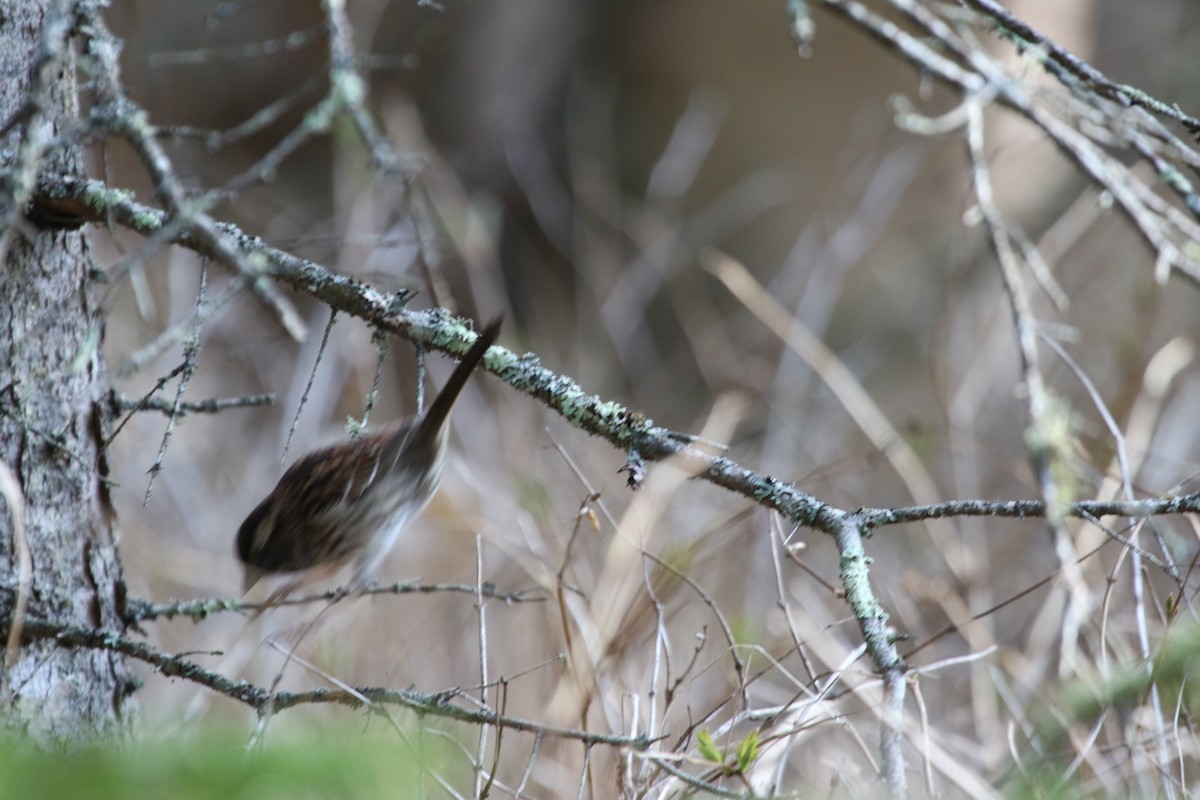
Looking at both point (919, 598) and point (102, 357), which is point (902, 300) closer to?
point (919, 598)

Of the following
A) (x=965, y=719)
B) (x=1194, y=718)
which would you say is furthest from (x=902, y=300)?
(x=1194, y=718)

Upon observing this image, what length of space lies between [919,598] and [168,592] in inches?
91.5

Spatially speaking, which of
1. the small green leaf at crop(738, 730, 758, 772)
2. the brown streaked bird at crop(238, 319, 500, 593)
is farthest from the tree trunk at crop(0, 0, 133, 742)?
the small green leaf at crop(738, 730, 758, 772)

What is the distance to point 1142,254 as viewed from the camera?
5.79 metres

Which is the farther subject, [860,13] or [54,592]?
[860,13]

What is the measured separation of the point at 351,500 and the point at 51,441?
0.60 m

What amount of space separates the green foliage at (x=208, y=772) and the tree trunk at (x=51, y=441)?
0.89m

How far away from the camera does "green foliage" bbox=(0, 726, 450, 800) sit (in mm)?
764

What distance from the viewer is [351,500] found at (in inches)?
81.8

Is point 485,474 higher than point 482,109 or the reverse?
the reverse

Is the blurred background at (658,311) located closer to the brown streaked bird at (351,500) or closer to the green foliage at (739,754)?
the brown streaked bird at (351,500)

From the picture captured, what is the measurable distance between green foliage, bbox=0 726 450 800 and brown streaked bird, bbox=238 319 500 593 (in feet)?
4.00

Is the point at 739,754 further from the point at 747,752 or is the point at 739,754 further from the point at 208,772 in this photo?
the point at 208,772

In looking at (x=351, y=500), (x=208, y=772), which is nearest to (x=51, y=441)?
(x=351, y=500)
